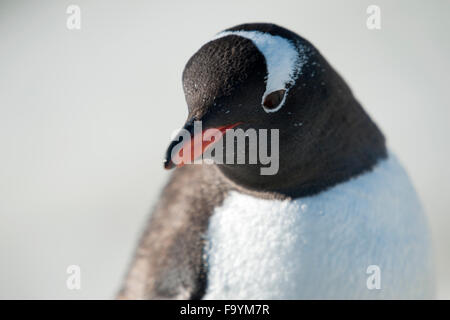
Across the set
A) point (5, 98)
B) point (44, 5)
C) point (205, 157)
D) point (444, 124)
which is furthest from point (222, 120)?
point (44, 5)

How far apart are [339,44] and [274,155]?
2617mm

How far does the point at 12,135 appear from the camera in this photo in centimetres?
360

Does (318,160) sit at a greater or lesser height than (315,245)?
greater

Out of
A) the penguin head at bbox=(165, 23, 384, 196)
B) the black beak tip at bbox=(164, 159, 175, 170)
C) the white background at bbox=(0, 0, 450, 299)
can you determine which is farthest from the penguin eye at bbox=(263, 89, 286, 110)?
the white background at bbox=(0, 0, 450, 299)

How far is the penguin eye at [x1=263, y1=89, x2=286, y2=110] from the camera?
3.49 ft

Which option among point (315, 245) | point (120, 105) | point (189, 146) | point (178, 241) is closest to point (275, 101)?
point (189, 146)

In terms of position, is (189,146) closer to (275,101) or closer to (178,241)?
(275,101)

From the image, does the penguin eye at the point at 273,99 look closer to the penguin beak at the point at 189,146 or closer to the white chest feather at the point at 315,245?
the penguin beak at the point at 189,146

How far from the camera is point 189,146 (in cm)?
100

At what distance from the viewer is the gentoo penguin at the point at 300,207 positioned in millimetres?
1074

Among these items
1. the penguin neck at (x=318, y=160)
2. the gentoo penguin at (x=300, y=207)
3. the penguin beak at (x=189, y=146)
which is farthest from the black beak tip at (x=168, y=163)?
the penguin neck at (x=318, y=160)

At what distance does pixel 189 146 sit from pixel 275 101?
182 mm

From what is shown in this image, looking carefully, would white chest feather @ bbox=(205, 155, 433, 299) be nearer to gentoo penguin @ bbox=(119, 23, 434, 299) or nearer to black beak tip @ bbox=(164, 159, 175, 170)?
gentoo penguin @ bbox=(119, 23, 434, 299)

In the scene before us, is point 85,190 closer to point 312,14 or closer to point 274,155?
point 312,14
